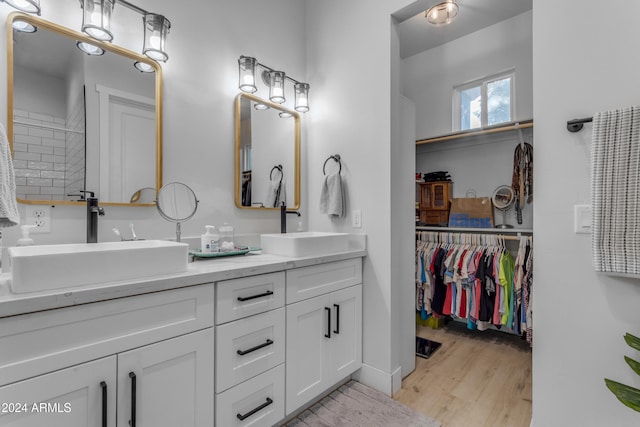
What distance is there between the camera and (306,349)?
1.67 m

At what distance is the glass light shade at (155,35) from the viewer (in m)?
1.55

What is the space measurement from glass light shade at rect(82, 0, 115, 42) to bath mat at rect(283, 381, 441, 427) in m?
2.17

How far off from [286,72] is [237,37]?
0.45m

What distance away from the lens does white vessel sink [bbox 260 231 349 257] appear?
5.60ft

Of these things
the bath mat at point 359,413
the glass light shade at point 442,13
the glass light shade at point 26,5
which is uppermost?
→ the glass light shade at point 442,13

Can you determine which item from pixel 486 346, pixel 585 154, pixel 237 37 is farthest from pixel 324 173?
pixel 486 346

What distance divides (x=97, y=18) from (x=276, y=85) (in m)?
1.07

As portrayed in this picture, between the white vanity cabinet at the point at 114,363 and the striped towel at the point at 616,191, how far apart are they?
5.24 ft

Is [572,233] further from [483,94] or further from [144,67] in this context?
[483,94]

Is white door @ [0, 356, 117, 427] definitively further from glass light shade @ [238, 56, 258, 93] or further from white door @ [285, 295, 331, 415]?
glass light shade @ [238, 56, 258, 93]

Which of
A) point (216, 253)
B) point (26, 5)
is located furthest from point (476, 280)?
point (26, 5)

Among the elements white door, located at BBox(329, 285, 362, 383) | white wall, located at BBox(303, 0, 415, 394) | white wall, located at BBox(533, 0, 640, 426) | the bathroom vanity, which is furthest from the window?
the bathroom vanity

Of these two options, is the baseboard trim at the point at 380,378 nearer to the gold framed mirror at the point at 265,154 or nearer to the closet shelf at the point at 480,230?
the gold framed mirror at the point at 265,154

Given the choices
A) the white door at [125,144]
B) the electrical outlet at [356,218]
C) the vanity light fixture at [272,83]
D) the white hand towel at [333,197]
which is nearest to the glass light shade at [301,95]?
the vanity light fixture at [272,83]
